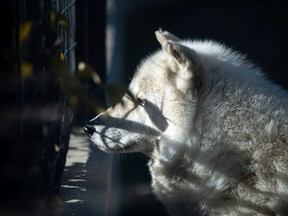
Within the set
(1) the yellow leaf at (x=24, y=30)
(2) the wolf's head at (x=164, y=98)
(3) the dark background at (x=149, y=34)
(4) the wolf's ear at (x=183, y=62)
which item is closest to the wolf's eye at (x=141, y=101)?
(2) the wolf's head at (x=164, y=98)

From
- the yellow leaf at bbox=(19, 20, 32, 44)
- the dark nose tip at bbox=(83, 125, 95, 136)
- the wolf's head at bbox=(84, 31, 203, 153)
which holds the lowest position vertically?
the dark nose tip at bbox=(83, 125, 95, 136)

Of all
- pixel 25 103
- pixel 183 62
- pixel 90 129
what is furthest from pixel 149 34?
pixel 25 103

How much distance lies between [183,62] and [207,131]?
0.35m

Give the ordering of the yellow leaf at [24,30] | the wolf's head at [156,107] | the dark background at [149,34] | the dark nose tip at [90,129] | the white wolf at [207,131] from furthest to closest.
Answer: the dark background at [149,34]
the dark nose tip at [90,129]
the wolf's head at [156,107]
the white wolf at [207,131]
the yellow leaf at [24,30]

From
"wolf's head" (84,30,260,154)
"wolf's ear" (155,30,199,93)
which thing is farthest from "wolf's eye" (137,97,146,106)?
"wolf's ear" (155,30,199,93)

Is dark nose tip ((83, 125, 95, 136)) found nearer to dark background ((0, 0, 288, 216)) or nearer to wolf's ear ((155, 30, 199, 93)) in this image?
wolf's ear ((155, 30, 199, 93))

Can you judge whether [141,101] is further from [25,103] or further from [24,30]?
[24,30]

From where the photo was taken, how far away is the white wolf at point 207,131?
294 cm

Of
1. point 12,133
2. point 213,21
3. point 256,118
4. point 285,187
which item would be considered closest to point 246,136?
point 256,118

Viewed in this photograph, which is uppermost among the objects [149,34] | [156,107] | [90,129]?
[149,34]

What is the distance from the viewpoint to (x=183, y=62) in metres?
3.03

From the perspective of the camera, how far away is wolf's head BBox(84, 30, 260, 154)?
3.08 m

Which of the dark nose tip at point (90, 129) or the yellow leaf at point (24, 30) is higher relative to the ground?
the yellow leaf at point (24, 30)

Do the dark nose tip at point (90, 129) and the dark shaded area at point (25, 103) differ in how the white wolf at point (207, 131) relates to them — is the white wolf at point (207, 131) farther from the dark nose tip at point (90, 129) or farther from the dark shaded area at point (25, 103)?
the dark shaded area at point (25, 103)
